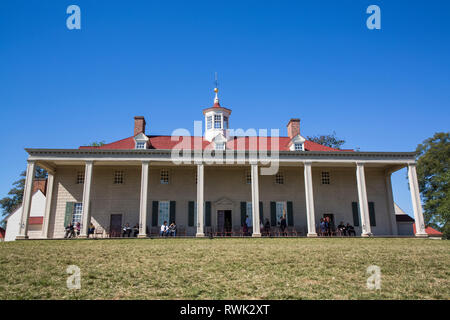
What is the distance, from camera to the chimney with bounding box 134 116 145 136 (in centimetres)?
3057

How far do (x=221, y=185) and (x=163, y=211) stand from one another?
17.6 ft

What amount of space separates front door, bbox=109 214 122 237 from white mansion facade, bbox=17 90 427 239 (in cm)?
8

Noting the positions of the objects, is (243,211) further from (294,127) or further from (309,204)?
(294,127)

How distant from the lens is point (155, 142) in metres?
30.1

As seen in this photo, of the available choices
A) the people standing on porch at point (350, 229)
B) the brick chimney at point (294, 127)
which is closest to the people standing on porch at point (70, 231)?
the brick chimney at point (294, 127)

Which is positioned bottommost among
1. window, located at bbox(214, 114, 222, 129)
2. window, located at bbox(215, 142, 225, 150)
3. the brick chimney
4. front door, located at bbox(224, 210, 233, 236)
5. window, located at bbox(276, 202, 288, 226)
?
front door, located at bbox(224, 210, 233, 236)

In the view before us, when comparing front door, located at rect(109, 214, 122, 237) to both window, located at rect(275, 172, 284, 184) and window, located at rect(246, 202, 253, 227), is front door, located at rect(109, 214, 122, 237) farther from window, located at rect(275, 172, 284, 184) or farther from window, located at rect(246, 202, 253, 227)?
window, located at rect(275, 172, 284, 184)

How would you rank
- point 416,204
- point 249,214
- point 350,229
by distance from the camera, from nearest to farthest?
point 416,204, point 350,229, point 249,214

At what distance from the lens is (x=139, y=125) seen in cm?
3072

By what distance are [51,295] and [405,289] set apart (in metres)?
7.24

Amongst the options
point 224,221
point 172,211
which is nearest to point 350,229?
point 224,221

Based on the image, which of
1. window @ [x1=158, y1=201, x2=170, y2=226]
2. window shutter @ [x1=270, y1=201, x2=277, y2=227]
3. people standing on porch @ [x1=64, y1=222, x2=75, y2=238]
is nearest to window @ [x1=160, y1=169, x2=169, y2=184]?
window @ [x1=158, y1=201, x2=170, y2=226]

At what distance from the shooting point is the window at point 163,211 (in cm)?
2759
